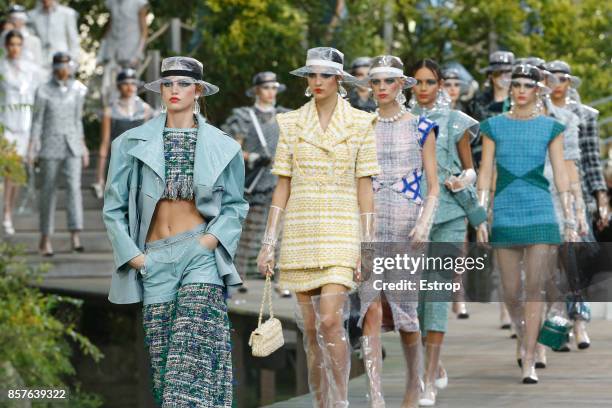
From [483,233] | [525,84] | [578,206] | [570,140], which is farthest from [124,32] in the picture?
[483,233]

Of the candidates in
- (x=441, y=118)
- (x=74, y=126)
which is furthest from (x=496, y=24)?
(x=441, y=118)

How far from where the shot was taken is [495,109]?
1345 centimetres

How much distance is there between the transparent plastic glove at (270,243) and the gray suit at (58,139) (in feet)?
29.0

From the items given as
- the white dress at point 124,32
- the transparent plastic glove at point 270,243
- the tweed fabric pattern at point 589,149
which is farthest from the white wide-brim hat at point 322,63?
the white dress at point 124,32

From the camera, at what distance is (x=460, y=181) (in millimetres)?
9992

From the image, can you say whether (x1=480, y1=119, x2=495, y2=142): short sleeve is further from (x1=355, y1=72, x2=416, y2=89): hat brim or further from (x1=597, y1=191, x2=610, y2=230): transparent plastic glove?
(x1=597, y1=191, x2=610, y2=230): transparent plastic glove

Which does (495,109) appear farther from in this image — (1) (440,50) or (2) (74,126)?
(1) (440,50)

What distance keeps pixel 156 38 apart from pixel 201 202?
14529 mm

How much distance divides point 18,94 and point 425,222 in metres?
9.80

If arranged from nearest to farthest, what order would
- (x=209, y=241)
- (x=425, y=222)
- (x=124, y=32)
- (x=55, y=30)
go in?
(x=209, y=241) < (x=425, y=222) < (x=55, y=30) < (x=124, y=32)

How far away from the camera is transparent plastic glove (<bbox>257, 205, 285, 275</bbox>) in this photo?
8477 mm

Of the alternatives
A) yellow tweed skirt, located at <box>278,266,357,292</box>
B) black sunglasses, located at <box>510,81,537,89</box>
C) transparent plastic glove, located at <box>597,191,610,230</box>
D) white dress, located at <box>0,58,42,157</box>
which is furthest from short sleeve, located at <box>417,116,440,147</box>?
white dress, located at <box>0,58,42,157</box>

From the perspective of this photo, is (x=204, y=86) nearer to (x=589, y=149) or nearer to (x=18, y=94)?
(x=589, y=149)

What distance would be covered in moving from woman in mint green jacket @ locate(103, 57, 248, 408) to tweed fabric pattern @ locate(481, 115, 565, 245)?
2873mm
